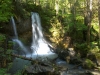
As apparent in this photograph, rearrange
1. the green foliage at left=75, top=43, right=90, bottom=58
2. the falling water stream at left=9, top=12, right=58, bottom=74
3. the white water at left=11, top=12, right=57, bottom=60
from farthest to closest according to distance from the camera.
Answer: the white water at left=11, top=12, right=57, bottom=60
the falling water stream at left=9, top=12, right=58, bottom=74
the green foliage at left=75, top=43, right=90, bottom=58

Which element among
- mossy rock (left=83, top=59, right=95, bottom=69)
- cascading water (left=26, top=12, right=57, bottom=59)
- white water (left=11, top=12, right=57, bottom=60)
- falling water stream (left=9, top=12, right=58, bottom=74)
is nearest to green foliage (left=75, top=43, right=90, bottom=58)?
falling water stream (left=9, top=12, right=58, bottom=74)

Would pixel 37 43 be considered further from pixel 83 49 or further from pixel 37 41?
pixel 83 49

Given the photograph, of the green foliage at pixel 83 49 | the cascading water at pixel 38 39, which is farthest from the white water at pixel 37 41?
the green foliage at pixel 83 49

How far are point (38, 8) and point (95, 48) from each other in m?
12.2

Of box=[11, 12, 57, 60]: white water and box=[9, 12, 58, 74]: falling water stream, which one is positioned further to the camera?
box=[11, 12, 57, 60]: white water

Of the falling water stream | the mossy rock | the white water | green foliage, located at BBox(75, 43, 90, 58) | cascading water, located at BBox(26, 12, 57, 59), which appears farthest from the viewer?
cascading water, located at BBox(26, 12, 57, 59)

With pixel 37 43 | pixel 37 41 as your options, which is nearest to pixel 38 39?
pixel 37 41

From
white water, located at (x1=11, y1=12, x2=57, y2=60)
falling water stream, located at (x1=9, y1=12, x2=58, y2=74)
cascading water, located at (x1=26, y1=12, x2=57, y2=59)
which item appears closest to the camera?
falling water stream, located at (x1=9, y1=12, x2=58, y2=74)

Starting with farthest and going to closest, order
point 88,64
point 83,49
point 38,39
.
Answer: point 38,39
point 83,49
point 88,64

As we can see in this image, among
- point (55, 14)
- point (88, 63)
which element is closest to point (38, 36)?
point (55, 14)

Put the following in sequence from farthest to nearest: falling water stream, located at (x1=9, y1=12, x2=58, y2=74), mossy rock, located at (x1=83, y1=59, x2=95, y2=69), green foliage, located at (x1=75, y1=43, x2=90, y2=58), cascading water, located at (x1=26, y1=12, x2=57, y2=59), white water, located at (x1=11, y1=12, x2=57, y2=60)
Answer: cascading water, located at (x1=26, y1=12, x2=57, y2=59) → white water, located at (x1=11, y1=12, x2=57, y2=60) → falling water stream, located at (x1=9, y1=12, x2=58, y2=74) → green foliage, located at (x1=75, y1=43, x2=90, y2=58) → mossy rock, located at (x1=83, y1=59, x2=95, y2=69)

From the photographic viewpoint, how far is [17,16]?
20375 mm

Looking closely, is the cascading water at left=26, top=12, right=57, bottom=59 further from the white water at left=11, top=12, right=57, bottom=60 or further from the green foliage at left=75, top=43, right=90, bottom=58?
the green foliage at left=75, top=43, right=90, bottom=58

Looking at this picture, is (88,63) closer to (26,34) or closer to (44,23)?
(26,34)
